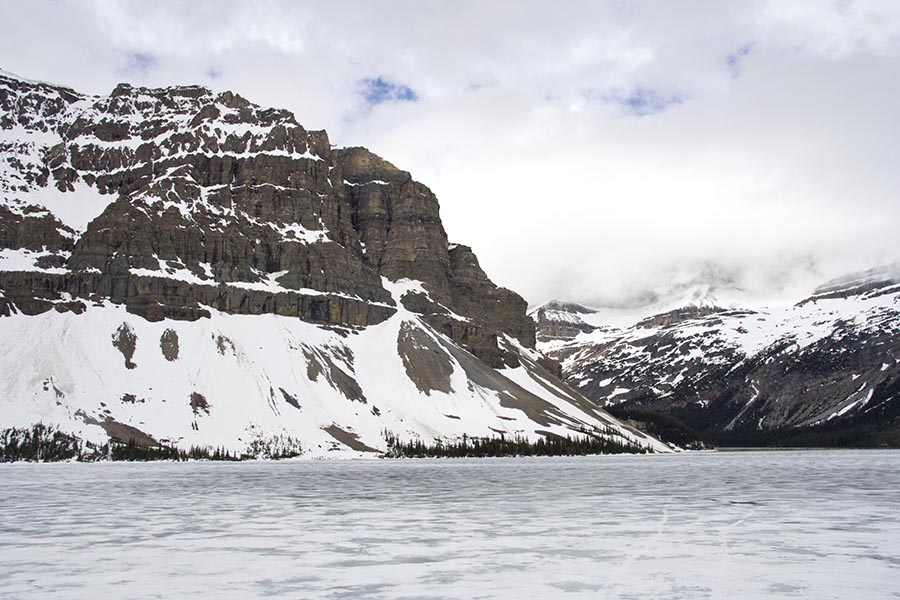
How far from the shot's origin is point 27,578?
29.0 metres

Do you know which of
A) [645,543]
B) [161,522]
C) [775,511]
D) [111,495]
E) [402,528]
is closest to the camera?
[645,543]

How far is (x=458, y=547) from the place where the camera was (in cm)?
3638

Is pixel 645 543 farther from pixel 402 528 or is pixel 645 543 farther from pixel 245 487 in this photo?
pixel 245 487

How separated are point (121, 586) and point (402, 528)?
61.8 feet

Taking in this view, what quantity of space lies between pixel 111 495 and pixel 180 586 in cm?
5272

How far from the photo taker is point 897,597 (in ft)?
80.9

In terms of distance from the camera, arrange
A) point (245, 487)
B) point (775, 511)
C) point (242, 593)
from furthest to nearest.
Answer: point (245, 487), point (775, 511), point (242, 593)

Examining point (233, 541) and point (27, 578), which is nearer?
point (27, 578)

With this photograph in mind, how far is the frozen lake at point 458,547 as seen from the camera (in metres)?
26.9

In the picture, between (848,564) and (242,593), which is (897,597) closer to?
(848,564)

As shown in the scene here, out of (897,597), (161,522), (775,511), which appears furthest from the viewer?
(775,511)

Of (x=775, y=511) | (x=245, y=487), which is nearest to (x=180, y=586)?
(x=775, y=511)

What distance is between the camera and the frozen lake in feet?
88.3

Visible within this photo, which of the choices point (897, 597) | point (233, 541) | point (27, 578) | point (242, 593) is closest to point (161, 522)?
point (233, 541)
